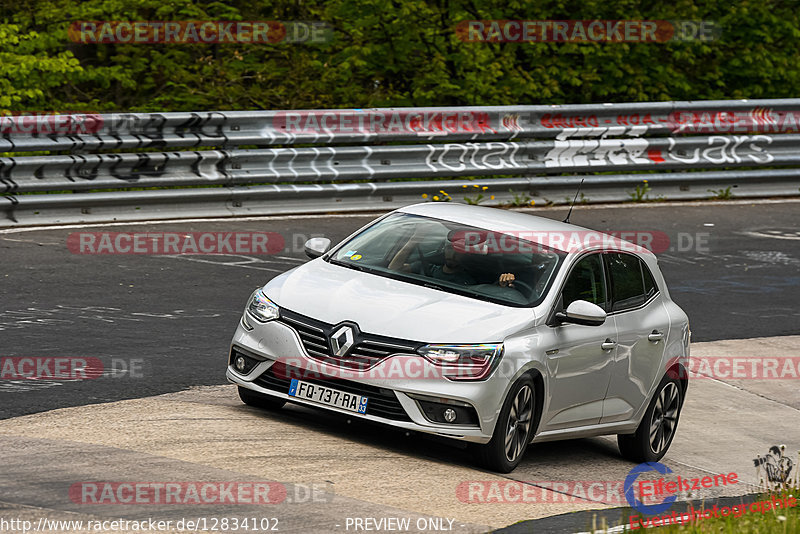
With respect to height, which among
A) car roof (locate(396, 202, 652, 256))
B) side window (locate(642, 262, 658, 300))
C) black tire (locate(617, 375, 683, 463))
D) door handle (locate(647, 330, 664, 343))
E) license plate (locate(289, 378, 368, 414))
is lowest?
black tire (locate(617, 375, 683, 463))

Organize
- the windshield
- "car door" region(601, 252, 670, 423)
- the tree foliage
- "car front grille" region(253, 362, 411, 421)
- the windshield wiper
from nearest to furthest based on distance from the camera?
"car front grille" region(253, 362, 411, 421), the windshield, the windshield wiper, "car door" region(601, 252, 670, 423), the tree foliage

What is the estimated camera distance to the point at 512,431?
8.23 m

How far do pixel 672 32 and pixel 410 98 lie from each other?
459cm

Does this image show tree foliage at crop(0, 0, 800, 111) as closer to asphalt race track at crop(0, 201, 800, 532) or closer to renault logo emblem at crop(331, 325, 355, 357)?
asphalt race track at crop(0, 201, 800, 532)

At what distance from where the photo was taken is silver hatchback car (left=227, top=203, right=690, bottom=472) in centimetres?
799

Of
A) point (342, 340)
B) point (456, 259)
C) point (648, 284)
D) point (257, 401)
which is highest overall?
point (456, 259)

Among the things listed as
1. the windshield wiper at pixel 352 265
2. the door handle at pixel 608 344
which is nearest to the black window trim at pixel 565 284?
the door handle at pixel 608 344

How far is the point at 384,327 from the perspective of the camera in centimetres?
807

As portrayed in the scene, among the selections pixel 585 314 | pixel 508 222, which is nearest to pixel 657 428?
pixel 585 314

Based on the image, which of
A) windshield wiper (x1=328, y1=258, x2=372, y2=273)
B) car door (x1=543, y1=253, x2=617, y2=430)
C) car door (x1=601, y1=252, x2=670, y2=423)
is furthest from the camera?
car door (x1=601, y1=252, x2=670, y2=423)

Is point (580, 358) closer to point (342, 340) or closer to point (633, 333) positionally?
point (633, 333)

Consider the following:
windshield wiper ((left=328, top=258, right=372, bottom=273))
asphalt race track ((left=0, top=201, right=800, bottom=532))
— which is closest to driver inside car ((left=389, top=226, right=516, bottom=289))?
windshield wiper ((left=328, top=258, right=372, bottom=273))

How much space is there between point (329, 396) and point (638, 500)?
2029 mm

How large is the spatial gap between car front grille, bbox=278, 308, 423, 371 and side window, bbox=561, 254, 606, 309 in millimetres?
1369
